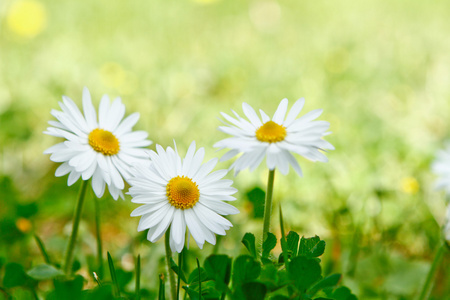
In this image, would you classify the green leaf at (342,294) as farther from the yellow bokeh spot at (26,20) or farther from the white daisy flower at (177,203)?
the yellow bokeh spot at (26,20)

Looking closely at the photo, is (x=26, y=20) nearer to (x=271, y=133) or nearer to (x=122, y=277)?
(x=122, y=277)

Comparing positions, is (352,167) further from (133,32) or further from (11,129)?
(133,32)

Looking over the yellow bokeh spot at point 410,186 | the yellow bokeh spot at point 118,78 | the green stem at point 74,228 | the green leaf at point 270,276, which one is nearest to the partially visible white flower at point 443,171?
the yellow bokeh spot at point 410,186

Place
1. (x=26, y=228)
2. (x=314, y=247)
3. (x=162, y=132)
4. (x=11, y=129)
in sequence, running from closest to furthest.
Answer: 1. (x=314, y=247)
2. (x=26, y=228)
3. (x=11, y=129)
4. (x=162, y=132)

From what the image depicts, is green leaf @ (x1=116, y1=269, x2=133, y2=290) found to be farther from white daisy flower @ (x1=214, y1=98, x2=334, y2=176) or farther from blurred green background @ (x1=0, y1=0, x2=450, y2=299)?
white daisy flower @ (x1=214, y1=98, x2=334, y2=176)

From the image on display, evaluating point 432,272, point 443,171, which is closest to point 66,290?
point 432,272

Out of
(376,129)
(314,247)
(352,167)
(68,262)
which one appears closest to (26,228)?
(68,262)
